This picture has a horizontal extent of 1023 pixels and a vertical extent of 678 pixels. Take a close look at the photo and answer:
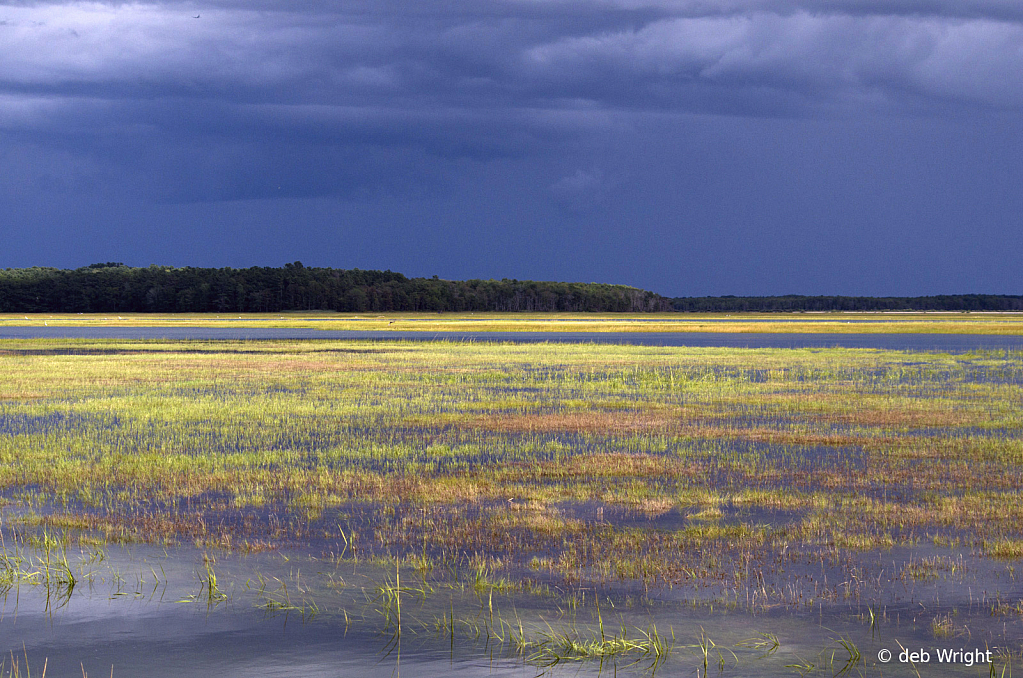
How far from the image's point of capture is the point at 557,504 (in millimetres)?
17281

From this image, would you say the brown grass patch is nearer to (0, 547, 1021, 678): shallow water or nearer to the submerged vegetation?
the submerged vegetation

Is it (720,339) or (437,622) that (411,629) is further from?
(720,339)

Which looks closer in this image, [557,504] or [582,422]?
[557,504]

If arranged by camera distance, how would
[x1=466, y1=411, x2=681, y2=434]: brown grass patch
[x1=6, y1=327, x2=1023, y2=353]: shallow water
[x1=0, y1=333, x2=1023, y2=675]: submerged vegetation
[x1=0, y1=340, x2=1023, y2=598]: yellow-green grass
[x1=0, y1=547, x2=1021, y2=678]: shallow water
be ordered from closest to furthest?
[x1=0, y1=547, x2=1021, y2=678]: shallow water → [x1=0, y1=333, x2=1023, y2=675]: submerged vegetation → [x1=0, y1=340, x2=1023, y2=598]: yellow-green grass → [x1=466, y1=411, x2=681, y2=434]: brown grass patch → [x1=6, y1=327, x2=1023, y2=353]: shallow water

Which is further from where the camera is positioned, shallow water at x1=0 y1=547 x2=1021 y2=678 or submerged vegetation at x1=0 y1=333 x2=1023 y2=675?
submerged vegetation at x1=0 y1=333 x2=1023 y2=675

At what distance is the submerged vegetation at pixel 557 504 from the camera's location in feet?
37.7

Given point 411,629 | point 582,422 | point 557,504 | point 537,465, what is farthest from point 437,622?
point 582,422

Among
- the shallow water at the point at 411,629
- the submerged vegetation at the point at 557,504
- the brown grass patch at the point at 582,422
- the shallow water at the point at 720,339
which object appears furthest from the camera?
the shallow water at the point at 720,339

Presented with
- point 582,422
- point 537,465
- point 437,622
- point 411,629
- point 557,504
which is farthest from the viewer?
point 582,422

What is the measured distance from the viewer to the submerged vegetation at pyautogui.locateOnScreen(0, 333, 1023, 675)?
1148cm

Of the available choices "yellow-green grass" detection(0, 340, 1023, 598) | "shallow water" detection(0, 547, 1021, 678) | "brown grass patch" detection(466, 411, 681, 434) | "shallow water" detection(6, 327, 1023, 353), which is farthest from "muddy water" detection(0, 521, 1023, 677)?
"shallow water" detection(6, 327, 1023, 353)

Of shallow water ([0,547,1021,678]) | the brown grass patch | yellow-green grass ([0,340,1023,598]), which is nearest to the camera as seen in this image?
shallow water ([0,547,1021,678])

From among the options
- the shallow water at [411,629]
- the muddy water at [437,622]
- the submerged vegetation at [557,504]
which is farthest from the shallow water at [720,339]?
the shallow water at [411,629]

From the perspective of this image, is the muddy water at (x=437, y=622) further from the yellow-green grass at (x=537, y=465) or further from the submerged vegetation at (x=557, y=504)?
the yellow-green grass at (x=537, y=465)
